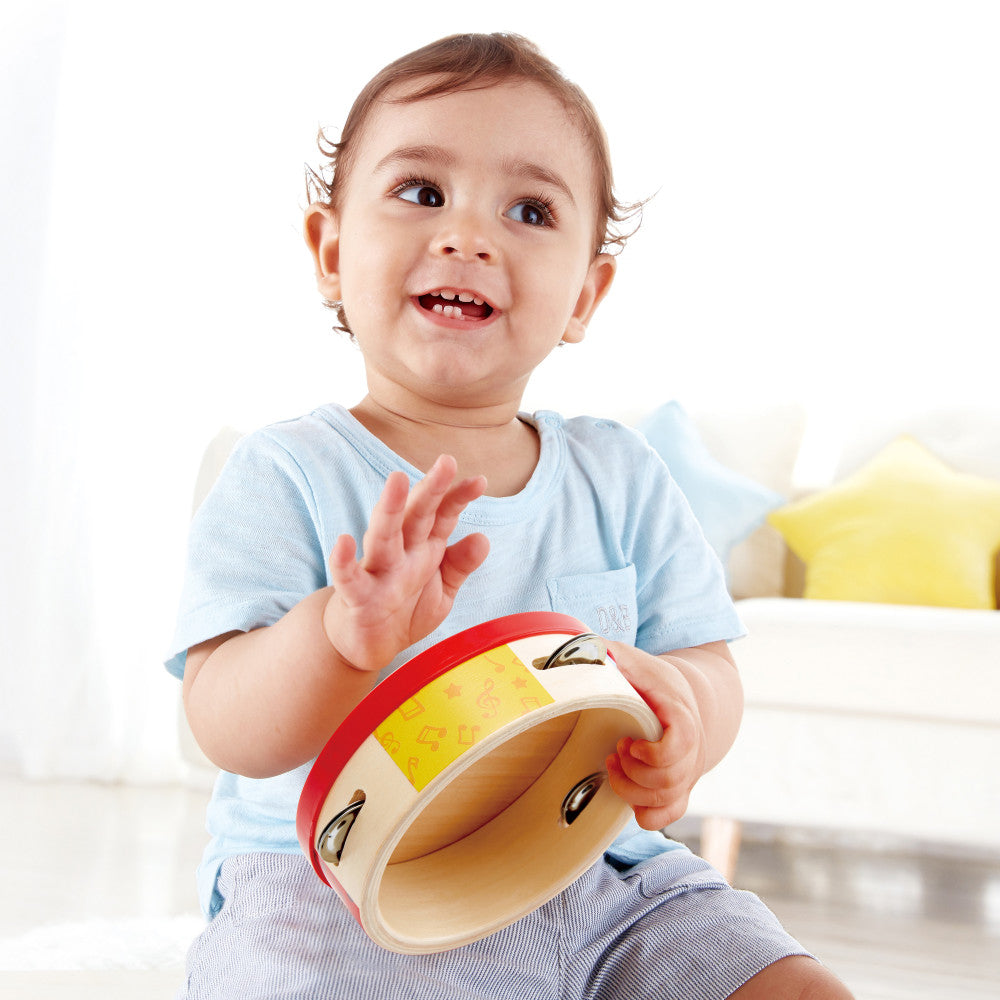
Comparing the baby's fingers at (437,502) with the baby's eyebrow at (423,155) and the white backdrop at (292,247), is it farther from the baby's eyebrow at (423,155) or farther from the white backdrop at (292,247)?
the white backdrop at (292,247)

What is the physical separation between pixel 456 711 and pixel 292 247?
276cm

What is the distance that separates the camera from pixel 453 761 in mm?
570

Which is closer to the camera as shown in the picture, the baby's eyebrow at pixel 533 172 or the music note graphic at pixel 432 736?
the music note graphic at pixel 432 736

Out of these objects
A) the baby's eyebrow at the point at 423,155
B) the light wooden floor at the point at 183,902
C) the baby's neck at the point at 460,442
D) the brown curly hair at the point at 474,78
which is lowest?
the light wooden floor at the point at 183,902

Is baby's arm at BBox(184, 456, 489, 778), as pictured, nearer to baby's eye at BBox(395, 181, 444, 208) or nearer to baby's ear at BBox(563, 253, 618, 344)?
baby's eye at BBox(395, 181, 444, 208)

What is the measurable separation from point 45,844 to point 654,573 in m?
1.64

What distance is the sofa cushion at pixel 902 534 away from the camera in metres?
2.19

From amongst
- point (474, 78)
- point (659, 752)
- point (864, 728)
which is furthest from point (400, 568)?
point (864, 728)

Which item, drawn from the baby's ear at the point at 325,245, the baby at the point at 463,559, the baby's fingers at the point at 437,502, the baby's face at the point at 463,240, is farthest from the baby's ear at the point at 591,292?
the baby's fingers at the point at 437,502

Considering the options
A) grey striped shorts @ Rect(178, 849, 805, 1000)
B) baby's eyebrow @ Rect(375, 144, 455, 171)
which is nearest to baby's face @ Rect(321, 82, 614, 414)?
baby's eyebrow @ Rect(375, 144, 455, 171)

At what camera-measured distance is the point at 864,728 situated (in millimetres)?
1866

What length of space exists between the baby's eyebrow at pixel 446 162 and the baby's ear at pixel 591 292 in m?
0.15

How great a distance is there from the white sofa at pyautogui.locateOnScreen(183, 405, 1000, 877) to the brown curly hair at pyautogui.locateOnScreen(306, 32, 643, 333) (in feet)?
3.61

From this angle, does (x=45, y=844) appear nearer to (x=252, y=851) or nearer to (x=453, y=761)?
(x=252, y=851)
